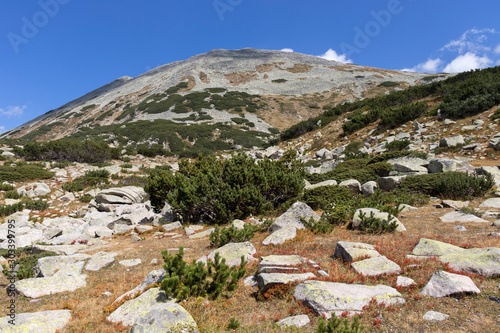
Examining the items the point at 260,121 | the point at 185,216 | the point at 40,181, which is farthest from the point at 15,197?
the point at 260,121

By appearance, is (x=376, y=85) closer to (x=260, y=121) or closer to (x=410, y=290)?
(x=260, y=121)

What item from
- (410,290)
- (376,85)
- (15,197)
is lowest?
(410,290)

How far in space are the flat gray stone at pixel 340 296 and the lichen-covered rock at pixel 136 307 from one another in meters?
2.29

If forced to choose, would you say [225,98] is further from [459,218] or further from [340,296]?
[340,296]

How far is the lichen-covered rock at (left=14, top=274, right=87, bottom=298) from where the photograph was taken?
5117mm

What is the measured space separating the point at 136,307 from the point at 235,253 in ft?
8.19

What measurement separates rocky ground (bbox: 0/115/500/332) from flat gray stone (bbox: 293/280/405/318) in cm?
2

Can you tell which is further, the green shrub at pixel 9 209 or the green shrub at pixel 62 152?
the green shrub at pixel 62 152

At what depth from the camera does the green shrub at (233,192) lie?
33.7 feet

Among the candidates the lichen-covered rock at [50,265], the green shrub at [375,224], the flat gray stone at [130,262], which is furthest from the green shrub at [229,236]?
the lichen-covered rock at [50,265]

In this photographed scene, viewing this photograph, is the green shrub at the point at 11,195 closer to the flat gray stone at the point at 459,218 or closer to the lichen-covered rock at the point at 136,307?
the lichen-covered rock at the point at 136,307

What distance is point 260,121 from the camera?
52.9 m

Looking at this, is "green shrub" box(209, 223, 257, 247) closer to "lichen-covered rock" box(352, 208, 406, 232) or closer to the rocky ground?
the rocky ground

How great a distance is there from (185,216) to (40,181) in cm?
1210
